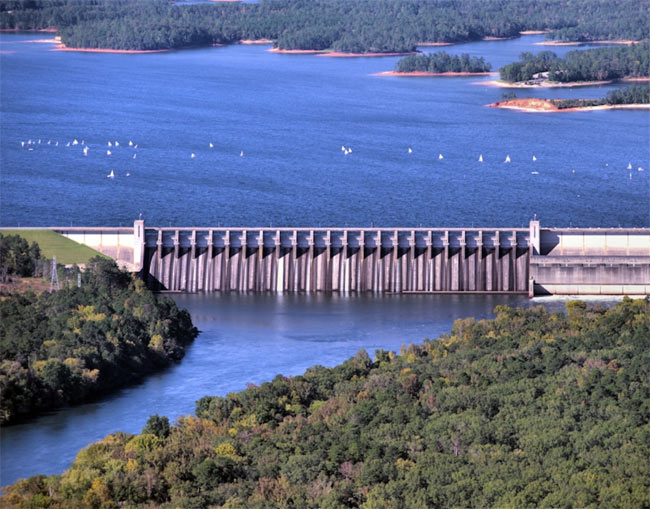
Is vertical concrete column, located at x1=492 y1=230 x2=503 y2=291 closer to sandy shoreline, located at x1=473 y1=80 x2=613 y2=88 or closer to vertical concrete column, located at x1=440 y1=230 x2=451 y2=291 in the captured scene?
vertical concrete column, located at x1=440 y1=230 x2=451 y2=291

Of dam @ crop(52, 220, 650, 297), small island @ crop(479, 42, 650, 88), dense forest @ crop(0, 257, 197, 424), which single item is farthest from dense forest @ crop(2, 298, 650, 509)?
small island @ crop(479, 42, 650, 88)

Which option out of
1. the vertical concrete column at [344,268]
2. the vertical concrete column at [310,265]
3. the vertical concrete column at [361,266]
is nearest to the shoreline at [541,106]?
the vertical concrete column at [361,266]

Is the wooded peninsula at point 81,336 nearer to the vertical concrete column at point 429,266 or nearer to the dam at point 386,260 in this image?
the dam at point 386,260

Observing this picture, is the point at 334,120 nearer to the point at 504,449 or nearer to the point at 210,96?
the point at 210,96

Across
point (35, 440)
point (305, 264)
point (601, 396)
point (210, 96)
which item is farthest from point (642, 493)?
point (210, 96)

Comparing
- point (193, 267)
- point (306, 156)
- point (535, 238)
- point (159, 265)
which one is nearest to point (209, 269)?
point (193, 267)
